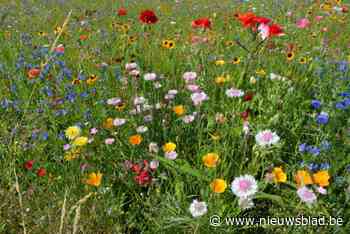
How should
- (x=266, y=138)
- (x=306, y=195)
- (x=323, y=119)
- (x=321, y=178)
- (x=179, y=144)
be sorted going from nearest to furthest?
(x=306, y=195), (x=321, y=178), (x=266, y=138), (x=323, y=119), (x=179, y=144)

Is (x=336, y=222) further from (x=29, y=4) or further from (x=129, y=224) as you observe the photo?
(x=29, y=4)

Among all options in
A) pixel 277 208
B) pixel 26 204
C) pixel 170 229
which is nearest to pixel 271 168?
pixel 277 208

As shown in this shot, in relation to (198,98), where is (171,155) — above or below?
below

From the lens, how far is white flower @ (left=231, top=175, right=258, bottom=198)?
1623 mm

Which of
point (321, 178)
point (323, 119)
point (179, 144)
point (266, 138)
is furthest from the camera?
point (179, 144)

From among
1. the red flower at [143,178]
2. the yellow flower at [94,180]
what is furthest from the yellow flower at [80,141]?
the red flower at [143,178]

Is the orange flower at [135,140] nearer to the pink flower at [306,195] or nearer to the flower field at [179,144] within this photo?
the flower field at [179,144]

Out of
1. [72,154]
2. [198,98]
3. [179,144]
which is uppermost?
[198,98]

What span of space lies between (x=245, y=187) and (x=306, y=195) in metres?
0.26

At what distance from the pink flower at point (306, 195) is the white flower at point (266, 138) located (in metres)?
0.28

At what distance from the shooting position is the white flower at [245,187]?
5.33 feet

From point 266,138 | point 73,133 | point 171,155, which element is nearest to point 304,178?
point 266,138

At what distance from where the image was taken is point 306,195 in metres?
1.61

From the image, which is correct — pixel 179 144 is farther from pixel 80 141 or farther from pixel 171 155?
pixel 80 141
